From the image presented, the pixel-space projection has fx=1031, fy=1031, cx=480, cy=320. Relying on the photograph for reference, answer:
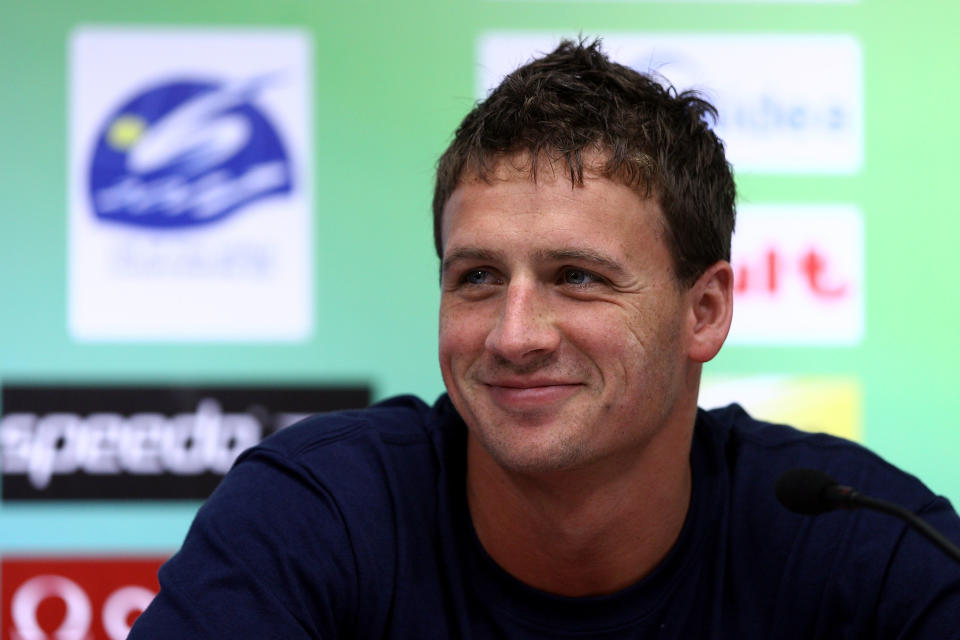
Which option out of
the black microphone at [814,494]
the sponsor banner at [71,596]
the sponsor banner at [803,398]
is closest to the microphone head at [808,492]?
the black microphone at [814,494]

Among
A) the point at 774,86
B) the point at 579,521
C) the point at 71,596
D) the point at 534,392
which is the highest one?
the point at 774,86

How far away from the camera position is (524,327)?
41.4 inches

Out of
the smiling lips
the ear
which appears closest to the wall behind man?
the ear

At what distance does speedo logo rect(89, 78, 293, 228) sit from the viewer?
2311 millimetres

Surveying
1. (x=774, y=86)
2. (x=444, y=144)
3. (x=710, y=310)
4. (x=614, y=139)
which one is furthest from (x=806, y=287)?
(x=614, y=139)

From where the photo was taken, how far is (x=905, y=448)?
235cm

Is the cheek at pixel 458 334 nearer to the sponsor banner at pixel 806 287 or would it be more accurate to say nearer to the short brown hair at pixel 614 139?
the short brown hair at pixel 614 139

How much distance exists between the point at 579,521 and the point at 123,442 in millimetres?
1443

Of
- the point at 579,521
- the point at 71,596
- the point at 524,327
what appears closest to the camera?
the point at 524,327

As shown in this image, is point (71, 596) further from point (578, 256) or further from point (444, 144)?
point (578, 256)

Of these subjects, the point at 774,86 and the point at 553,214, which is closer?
the point at 553,214

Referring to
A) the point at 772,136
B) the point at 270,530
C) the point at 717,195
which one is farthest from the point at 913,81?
the point at 270,530

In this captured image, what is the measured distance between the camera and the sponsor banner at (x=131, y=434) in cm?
227

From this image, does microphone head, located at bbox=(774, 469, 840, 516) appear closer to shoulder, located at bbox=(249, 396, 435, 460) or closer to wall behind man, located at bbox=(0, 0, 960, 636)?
shoulder, located at bbox=(249, 396, 435, 460)
